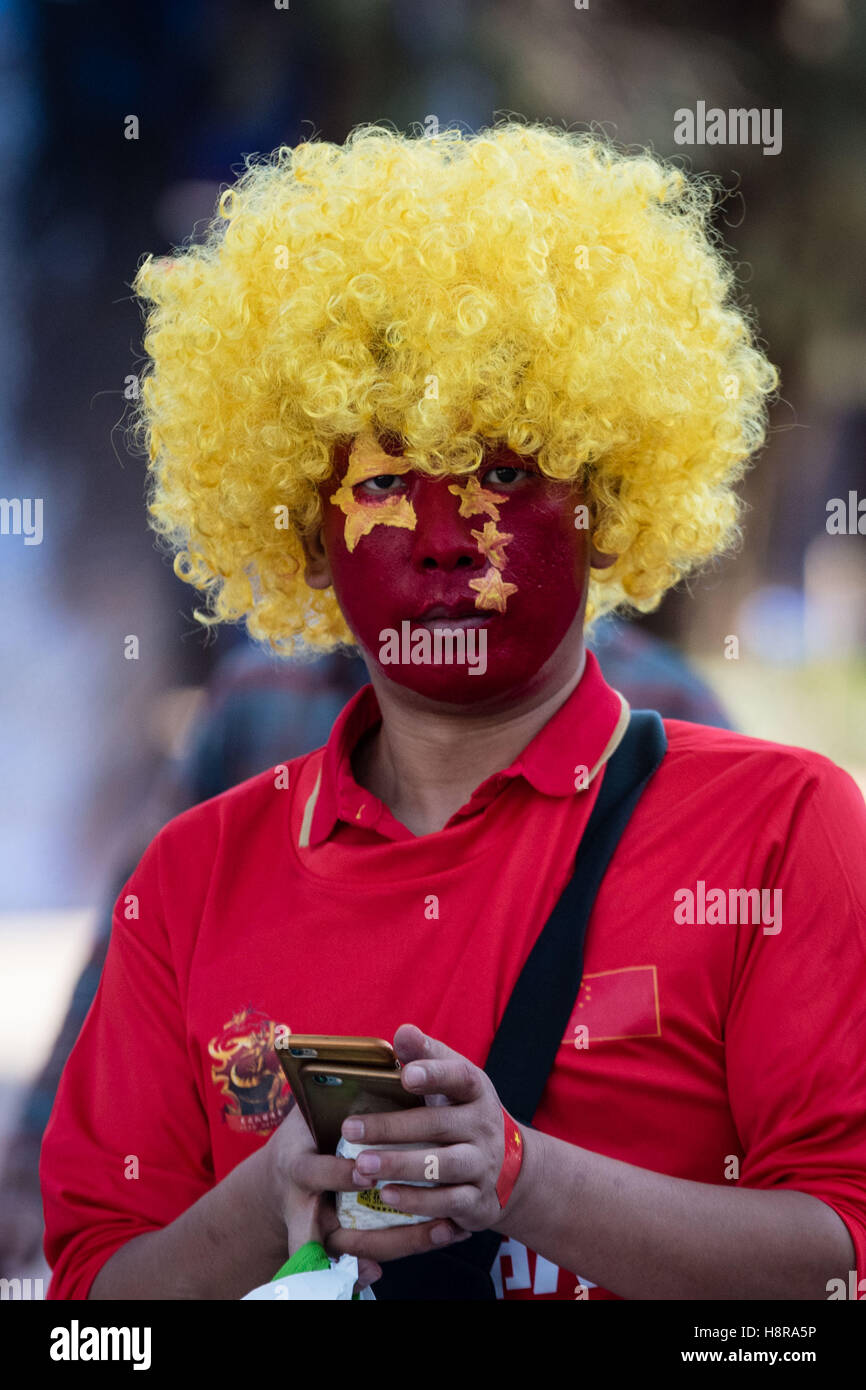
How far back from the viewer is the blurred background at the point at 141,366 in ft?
9.08

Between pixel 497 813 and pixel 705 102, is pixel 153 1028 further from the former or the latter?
pixel 705 102

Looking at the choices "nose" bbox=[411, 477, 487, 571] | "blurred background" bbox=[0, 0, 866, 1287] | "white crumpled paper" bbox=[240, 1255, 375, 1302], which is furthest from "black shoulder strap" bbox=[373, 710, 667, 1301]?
"blurred background" bbox=[0, 0, 866, 1287]

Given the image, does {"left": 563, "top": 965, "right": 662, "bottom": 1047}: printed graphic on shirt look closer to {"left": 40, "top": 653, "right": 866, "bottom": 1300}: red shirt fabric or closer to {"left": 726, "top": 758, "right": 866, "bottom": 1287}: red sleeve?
{"left": 40, "top": 653, "right": 866, "bottom": 1300}: red shirt fabric

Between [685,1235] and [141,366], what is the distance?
211 cm

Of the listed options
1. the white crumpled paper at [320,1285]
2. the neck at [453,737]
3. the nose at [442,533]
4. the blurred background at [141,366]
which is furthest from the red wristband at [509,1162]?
the blurred background at [141,366]

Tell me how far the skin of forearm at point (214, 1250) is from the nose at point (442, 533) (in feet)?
2.79

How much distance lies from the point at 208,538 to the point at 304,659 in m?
0.62

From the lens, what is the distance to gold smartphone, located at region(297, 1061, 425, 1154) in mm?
1536

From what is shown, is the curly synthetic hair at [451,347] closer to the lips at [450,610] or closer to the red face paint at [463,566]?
the red face paint at [463,566]

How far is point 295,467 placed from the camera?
222 centimetres

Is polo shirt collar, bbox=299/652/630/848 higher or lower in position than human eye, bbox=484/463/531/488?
lower

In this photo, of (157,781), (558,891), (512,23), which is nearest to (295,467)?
(558,891)

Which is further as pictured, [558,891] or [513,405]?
[513,405]

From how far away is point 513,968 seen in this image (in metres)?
1.89
